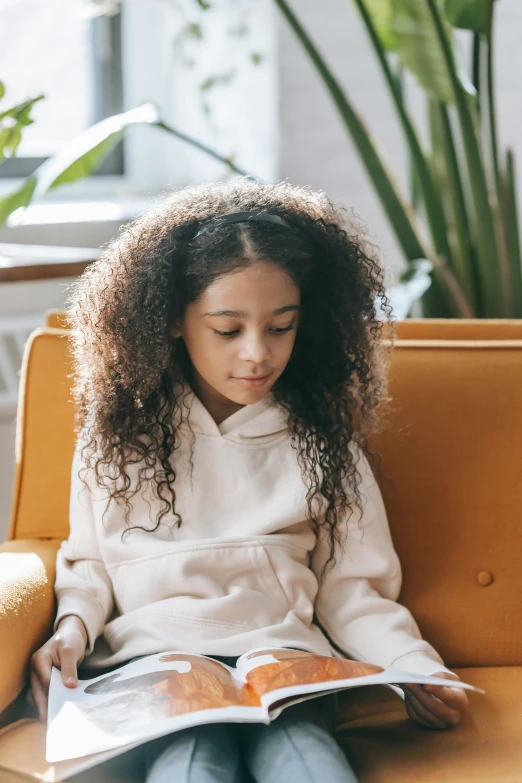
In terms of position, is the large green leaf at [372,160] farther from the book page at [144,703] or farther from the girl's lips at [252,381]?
the book page at [144,703]

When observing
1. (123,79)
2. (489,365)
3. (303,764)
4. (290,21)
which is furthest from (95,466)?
(123,79)

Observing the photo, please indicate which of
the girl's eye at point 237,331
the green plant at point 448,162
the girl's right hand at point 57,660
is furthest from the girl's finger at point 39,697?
the green plant at point 448,162

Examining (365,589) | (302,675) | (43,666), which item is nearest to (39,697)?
(43,666)

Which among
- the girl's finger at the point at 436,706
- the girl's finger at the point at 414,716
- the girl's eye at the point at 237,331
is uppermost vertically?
the girl's eye at the point at 237,331

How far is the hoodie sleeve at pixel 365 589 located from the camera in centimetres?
118

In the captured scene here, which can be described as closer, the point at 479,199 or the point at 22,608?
the point at 22,608

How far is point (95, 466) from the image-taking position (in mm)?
1185

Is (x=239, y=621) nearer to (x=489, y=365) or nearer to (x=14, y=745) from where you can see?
(x=14, y=745)

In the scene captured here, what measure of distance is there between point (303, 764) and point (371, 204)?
65.3 inches

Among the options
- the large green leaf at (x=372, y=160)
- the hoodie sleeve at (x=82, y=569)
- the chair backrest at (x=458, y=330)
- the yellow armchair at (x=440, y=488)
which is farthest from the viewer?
the large green leaf at (x=372, y=160)

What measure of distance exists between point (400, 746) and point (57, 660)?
1.29 ft

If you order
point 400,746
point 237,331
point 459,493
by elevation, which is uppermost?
point 237,331

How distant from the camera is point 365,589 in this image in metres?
1.21

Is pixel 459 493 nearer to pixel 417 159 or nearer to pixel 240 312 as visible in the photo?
pixel 240 312
